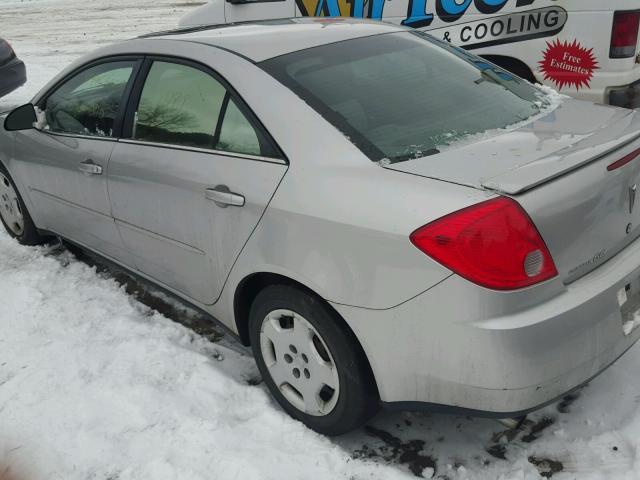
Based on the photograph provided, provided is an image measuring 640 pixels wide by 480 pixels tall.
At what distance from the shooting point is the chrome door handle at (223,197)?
101 inches

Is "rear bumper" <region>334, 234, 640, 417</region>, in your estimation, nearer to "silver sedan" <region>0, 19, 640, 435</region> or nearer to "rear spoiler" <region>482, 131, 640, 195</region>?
"silver sedan" <region>0, 19, 640, 435</region>

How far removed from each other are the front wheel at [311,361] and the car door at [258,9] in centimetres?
461

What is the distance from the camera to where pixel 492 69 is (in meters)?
3.13

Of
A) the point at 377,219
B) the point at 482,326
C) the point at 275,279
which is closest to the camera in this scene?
the point at 482,326

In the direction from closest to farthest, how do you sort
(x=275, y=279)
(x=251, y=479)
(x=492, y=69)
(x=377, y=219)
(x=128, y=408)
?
(x=377, y=219), (x=251, y=479), (x=275, y=279), (x=128, y=408), (x=492, y=69)

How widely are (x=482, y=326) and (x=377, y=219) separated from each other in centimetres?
47

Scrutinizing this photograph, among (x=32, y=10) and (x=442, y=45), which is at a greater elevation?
(x=442, y=45)

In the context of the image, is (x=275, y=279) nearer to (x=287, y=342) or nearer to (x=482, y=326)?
(x=287, y=342)

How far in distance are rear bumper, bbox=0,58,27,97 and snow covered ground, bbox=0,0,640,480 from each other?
5703mm

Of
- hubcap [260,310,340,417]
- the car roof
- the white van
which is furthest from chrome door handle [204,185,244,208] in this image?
the white van

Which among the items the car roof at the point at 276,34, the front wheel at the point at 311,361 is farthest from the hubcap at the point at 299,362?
the car roof at the point at 276,34

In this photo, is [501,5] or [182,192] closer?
[182,192]

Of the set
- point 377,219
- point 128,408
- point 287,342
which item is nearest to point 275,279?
point 287,342

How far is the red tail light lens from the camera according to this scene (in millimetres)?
1944
